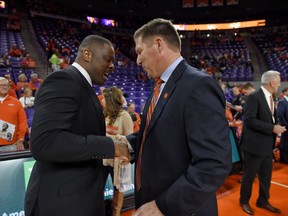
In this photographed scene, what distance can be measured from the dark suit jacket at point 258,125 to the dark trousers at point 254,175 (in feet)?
0.36

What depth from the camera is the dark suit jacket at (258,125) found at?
10.1ft

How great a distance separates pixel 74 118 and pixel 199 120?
1.92 feet

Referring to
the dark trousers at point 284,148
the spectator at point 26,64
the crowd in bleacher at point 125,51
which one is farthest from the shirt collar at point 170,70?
the spectator at point 26,64

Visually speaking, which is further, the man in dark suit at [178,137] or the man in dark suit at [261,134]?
the man in dark suit at [261,134]

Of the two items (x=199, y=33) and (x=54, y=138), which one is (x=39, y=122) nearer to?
(x=54, y=138)

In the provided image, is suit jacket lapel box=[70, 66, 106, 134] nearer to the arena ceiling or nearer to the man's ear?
the man's ear

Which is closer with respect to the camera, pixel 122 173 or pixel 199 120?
pixel 199 120

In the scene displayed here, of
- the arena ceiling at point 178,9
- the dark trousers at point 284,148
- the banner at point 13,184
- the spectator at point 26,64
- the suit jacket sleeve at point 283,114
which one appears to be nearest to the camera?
the banner at point 13,184

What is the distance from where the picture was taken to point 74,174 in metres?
1.30

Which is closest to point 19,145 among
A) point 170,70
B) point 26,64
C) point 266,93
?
point 170,70

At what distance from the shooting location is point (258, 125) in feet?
10.0

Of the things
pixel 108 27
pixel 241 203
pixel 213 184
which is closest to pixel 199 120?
pixel 213 184

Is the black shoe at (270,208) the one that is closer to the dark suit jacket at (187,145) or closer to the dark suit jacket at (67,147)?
the dark suit jacket at (187,145)

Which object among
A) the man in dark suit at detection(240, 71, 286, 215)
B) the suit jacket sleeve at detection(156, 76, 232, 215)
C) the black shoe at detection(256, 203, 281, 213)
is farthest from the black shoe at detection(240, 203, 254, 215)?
the suit jacket sleeve at detection(156, 76, 232, 215)
